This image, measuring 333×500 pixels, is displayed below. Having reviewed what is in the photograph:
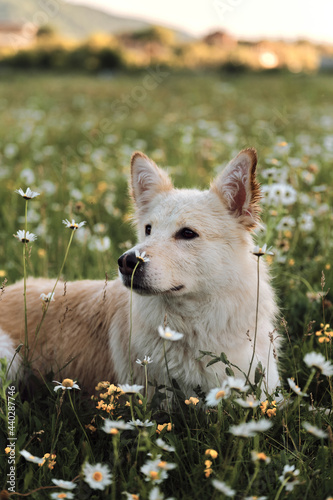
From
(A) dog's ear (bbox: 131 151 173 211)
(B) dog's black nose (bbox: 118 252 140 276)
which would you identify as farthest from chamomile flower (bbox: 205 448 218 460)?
(A) dog's ear (bbox: 131 151 173 211)

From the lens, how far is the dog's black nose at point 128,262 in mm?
2391

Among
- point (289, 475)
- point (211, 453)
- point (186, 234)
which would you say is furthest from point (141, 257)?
point (289, 475)

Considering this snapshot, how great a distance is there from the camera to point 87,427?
241 centimetres

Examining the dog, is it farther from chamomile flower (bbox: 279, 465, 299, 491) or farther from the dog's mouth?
chamomile flower (bbox: 279, 465, 299, 491)

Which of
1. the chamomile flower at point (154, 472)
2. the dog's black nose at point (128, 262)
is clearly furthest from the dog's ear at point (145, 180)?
the chamomile flower at point (154, 472)

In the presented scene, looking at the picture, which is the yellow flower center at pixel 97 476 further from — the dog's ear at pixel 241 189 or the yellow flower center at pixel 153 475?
the dog's ear at pixel 241 189

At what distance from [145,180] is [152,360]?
46.0 inches

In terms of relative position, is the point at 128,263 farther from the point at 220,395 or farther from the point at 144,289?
the point at 220,395

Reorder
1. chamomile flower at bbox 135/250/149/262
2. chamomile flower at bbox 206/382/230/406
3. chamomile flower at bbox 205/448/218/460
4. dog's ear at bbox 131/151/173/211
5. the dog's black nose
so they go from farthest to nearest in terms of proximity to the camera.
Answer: dog's ear at bbox 131/151/173/211
the dog's black nose
chamomile flower at bbox 135/250/149/262
chamomile flower at bbox 205/448/218/460
chamomile flower at bbox 206/382/230/406

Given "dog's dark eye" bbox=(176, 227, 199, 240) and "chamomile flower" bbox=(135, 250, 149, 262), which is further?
"dog's dark eye" bbox=(176, 227, 199, 240)

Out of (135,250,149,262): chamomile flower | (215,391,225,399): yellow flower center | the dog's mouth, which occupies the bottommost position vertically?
(215,391,225,399): yellow flower center

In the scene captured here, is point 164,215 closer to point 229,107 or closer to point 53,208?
point 53,208

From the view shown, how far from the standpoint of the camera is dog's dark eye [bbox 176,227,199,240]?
2668 millimetres

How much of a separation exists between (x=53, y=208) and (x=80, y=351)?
2530mm
